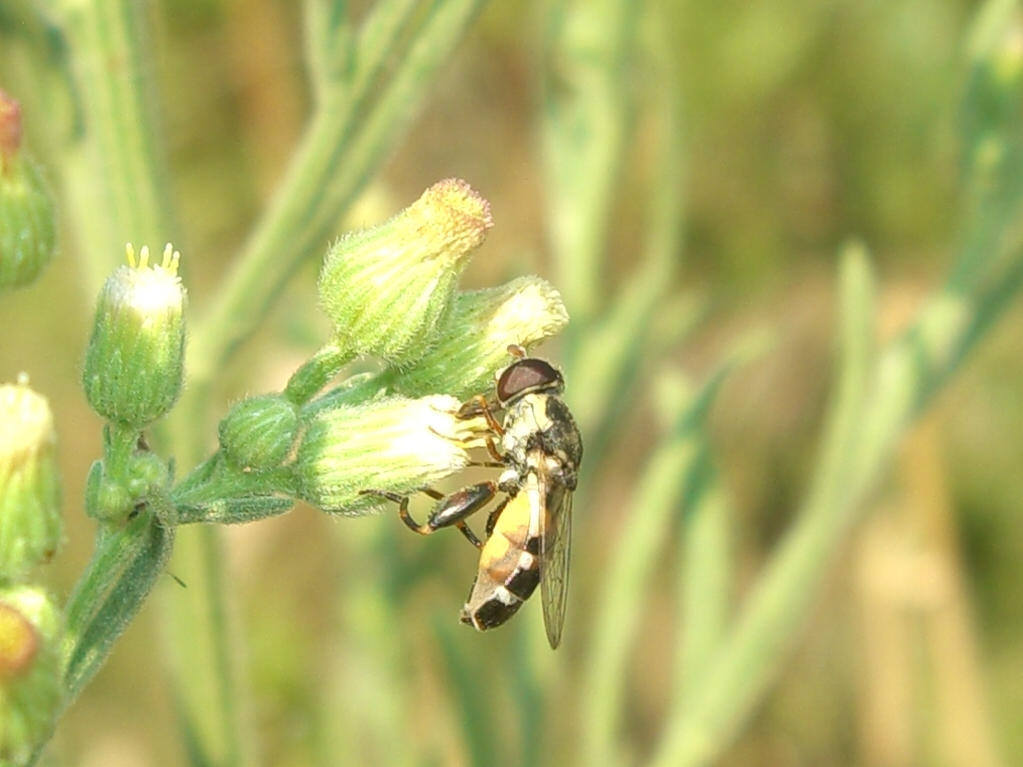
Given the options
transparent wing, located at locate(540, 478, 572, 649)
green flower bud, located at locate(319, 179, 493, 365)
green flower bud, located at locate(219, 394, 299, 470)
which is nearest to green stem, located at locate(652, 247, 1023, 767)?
transparent wing, located at locate(540, 478, 572, 649)

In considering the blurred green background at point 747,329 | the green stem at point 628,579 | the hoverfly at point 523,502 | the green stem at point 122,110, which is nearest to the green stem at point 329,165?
the green stem at point 122,110

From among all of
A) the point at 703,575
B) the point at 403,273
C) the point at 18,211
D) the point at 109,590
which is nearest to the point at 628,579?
the point at 703,575

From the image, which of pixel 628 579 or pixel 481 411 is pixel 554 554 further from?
pixel 628 579

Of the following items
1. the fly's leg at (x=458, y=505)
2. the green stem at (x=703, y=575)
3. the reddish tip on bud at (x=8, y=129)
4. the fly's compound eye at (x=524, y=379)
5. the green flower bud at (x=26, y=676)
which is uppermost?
the green stem at (x=703, y=575)

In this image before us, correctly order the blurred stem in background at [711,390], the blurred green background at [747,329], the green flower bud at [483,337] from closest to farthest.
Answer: the green flower bud at [483,337] → the blurred stem in background at [711,390] → the blurred green background at [747,329]

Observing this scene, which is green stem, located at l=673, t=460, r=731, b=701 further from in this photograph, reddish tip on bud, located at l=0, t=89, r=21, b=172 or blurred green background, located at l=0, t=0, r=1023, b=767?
reddish tip on bud, located at l=0, t=89, r=21, b=172

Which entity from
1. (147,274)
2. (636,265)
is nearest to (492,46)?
(636,265)

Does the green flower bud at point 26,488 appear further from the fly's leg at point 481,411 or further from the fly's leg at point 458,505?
the fly's leg at point 458,505
